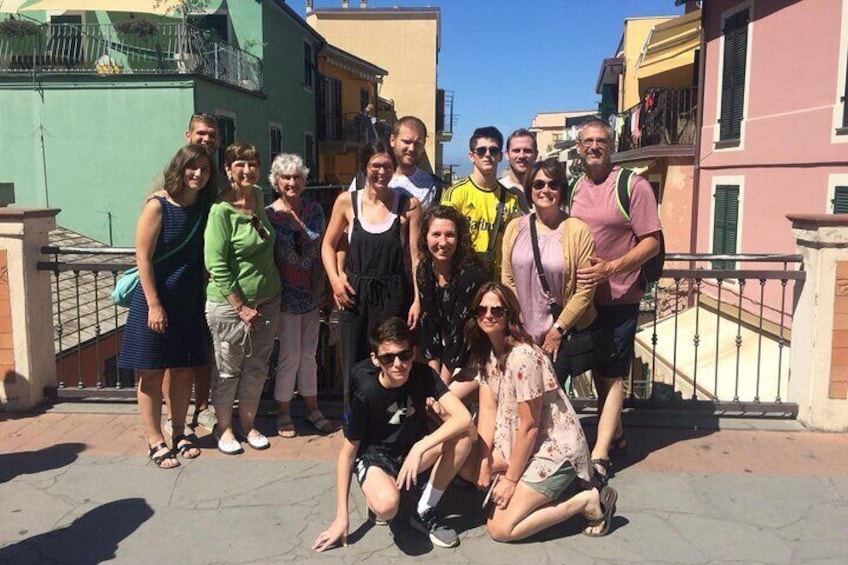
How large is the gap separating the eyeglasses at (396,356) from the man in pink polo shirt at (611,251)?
3.27 ft

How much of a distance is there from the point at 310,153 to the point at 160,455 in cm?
2226

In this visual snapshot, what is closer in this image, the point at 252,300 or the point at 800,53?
the point at 252,300

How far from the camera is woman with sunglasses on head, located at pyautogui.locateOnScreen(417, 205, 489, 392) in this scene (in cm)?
339

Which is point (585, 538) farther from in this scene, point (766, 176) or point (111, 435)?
point (766, 176)

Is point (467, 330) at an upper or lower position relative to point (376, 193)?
lower

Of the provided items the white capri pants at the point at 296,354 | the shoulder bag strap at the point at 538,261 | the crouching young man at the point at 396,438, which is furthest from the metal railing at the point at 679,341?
the crouching young man at the point at 396,438

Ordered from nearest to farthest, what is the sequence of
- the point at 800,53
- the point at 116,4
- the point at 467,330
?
the point at 467,330, the point at 800,53, the point at 116,4

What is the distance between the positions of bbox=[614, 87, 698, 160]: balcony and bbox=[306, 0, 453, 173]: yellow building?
2245 centimetres

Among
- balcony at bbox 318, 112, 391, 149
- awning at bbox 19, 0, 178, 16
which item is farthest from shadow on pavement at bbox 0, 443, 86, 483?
balcony at bbox 318, 112, 391, 149

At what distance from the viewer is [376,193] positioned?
12.6 feet

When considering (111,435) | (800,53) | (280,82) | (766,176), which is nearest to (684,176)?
(766,176)

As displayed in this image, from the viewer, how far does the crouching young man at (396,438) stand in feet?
10.1

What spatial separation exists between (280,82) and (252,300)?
1814cm

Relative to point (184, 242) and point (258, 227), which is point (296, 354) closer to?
point (258, 227)
